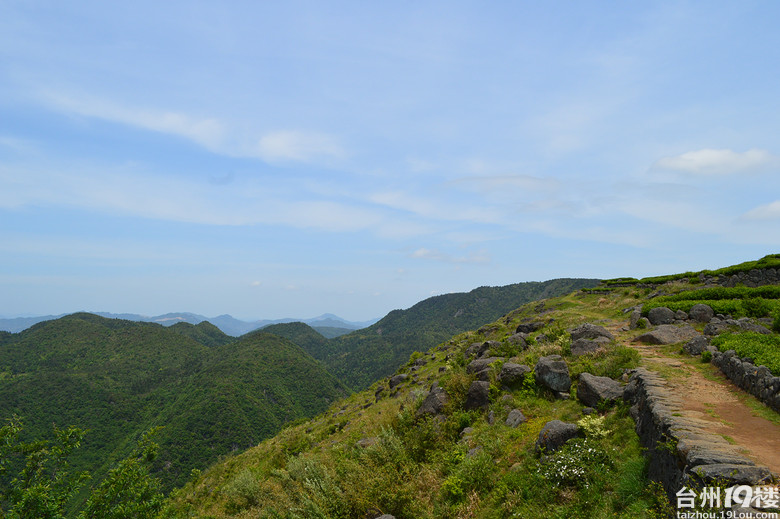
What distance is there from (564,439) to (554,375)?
3.66 metres

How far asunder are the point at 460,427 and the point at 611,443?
529 centimetres

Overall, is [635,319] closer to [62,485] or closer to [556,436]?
[556,436]

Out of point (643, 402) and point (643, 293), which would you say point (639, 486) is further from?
point (643, 293)

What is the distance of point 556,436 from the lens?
8.98 metres

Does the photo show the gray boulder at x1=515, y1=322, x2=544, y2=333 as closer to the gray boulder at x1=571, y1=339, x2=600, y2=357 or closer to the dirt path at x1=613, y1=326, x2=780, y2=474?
the gray boulder at x1=571, y1=339, x2=600, y2=357

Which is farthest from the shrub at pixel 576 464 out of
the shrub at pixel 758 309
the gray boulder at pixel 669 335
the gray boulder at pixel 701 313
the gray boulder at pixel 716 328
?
the shrub at pixel 758 309

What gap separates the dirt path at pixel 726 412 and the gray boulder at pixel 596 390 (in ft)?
4.58

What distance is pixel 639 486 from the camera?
685 centimetres

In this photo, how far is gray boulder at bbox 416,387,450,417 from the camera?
14405 millimetres

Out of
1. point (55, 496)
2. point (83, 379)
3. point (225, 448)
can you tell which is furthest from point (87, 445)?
point (55, 496)

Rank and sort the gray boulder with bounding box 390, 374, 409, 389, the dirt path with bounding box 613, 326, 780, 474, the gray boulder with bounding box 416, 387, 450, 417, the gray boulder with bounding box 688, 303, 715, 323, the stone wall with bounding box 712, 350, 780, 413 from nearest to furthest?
the dirt path with bounding box 613, 326, 780, 474
the stone wall with bounding box 712, 350, 780, 413
the gray boulder with bounding box 416, 387, 450, 417
the gray boulder with bounding box 688, 303, 715, 323
the gray boulder with bounding box 390, 374, 409, 389

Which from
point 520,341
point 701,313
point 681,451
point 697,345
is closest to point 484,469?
point 681,451

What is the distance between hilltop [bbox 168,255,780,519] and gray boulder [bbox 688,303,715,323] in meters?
0.07

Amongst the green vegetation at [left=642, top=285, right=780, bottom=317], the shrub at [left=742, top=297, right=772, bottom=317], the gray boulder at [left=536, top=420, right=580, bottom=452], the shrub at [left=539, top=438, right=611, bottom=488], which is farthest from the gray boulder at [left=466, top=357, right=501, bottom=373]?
the shrub at [left=742, top=297, right=772, bottom=317]
